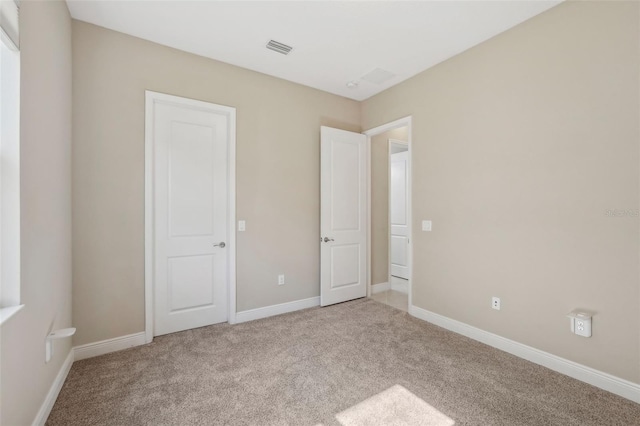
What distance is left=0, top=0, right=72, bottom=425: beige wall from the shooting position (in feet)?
4.62

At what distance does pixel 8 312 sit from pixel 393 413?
6.83 feet

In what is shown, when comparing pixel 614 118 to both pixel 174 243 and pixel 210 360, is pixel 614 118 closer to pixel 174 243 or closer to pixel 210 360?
pixel 210 360

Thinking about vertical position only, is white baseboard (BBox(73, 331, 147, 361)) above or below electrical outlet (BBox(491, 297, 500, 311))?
below

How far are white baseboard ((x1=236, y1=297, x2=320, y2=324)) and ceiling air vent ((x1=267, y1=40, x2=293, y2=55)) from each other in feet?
9.18

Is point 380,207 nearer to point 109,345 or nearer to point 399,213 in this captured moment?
point 399,213

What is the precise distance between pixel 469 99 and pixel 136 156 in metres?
3.26

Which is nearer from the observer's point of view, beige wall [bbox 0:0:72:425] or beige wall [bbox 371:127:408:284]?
beige wall [bbox 0:0:72:425]

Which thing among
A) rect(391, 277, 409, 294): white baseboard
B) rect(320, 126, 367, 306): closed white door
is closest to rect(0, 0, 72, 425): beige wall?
rect(320, 126, 367, 306): closed white door

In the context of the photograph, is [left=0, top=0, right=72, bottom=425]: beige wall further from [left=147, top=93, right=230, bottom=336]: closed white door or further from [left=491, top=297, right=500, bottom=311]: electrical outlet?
[left=491, top=297, right=500, bottom=311]: electrical outlet

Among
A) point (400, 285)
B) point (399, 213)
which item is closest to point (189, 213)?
point (400, 285)

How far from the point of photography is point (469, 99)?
2.87m

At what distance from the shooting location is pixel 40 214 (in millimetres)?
1707

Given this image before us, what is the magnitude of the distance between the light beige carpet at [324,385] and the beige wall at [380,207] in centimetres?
156

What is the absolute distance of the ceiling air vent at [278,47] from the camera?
9.10ft
